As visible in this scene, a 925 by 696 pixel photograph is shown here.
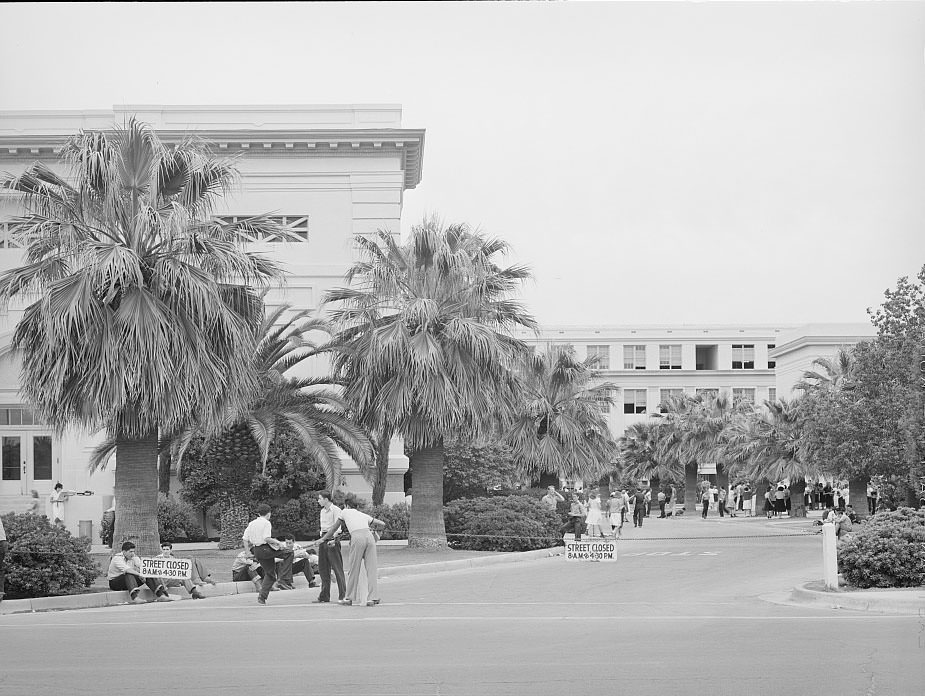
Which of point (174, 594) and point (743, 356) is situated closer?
point (174, 594)

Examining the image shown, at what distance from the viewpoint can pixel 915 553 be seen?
16438 millimetres

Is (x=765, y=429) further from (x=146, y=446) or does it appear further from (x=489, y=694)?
(x=489, y=694)

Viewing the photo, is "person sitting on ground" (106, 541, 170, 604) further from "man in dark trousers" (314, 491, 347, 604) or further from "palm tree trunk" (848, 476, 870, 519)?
"palm tree trunk" (848, 476, 870, 519)

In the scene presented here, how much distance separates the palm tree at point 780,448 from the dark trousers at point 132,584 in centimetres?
3228

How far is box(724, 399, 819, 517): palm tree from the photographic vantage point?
47.5 metres

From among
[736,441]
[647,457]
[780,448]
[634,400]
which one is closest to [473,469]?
[780,448]

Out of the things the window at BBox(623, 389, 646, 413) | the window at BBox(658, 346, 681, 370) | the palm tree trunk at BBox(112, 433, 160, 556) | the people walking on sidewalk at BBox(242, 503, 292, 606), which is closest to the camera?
the people walking on sidewalk at BBox(242, 503, 292, 606)

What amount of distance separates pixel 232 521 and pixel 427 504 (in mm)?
4909

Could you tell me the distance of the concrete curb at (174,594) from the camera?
A: 1634 cm

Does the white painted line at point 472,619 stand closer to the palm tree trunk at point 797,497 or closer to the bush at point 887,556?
the bush at point 887,556

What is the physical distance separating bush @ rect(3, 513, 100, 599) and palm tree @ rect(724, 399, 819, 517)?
33029 millimetres

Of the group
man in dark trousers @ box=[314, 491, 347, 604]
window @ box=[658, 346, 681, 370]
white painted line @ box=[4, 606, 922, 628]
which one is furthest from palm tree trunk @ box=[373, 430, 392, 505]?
window @ box=[658, 346, 681, 370]

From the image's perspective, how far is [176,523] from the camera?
29969mm

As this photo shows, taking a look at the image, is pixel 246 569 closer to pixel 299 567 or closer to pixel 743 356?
pixel 299 567
